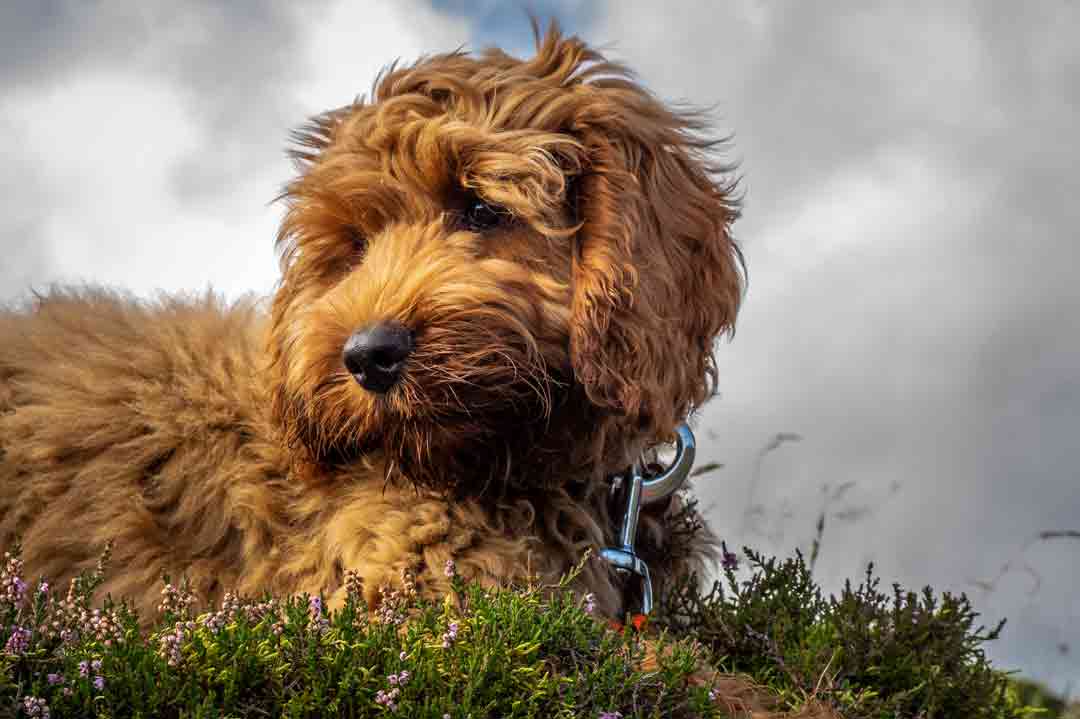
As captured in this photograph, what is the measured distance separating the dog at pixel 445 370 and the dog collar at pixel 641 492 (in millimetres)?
97

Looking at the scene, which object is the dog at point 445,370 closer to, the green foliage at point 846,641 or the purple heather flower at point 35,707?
the green foliage at point 846,641

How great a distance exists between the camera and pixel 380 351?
12.3ft

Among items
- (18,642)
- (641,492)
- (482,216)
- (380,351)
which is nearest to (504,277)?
(482,216)

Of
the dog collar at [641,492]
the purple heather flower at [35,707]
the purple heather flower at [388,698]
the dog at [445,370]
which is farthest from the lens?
the dog collar at [641,492]

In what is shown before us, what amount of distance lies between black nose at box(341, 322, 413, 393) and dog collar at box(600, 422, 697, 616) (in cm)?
112

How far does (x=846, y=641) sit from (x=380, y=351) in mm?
2076

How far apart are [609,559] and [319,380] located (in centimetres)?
124

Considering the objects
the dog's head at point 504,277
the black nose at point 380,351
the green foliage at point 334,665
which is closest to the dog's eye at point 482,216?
the dog's head at point 504,277

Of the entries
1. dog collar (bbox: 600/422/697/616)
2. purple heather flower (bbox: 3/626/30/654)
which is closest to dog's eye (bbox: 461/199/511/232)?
dog collar (bbox: 600/422/697/616)

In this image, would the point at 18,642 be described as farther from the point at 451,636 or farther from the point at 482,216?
the point at 482,216

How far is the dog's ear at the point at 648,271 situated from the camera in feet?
12.8

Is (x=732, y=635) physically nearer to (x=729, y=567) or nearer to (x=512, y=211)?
(x=729, y=567)

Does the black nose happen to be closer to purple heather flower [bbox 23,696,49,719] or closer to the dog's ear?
the dog's ear

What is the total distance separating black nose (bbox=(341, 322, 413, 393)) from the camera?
147 inches
